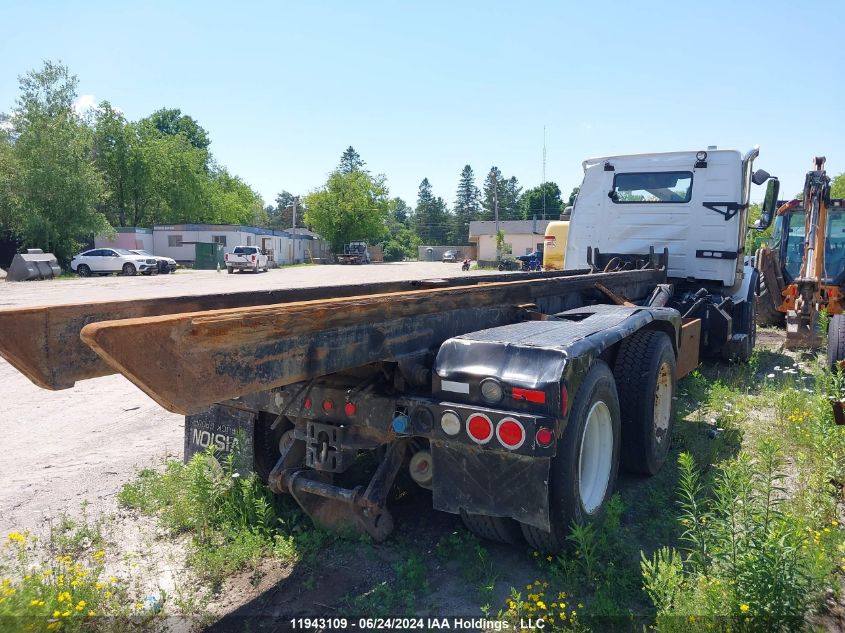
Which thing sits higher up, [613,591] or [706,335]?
[706,335]

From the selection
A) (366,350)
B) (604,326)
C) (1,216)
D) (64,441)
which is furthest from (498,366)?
(1,216)

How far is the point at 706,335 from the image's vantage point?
7.55 meters

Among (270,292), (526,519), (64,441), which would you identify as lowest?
(64,441)

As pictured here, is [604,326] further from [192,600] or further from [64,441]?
[64,441]

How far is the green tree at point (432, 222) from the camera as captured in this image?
113m

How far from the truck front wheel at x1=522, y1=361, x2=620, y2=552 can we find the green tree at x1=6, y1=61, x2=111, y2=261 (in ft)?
125

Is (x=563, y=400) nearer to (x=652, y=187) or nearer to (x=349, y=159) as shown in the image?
(x=652, y=187)

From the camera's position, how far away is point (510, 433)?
2742 millimetres

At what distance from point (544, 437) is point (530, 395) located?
192mm

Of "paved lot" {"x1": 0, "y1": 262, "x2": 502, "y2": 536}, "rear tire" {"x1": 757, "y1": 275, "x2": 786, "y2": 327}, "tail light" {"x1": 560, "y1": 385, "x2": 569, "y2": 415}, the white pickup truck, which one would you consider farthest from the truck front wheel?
the white pickup truck

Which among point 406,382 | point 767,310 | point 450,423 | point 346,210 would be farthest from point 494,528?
point 346,210

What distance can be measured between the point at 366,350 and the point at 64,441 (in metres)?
4.14

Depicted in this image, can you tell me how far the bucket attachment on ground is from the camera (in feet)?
93.8

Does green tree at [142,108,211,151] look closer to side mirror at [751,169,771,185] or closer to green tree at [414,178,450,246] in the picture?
green tree at [414,178,450,246]
